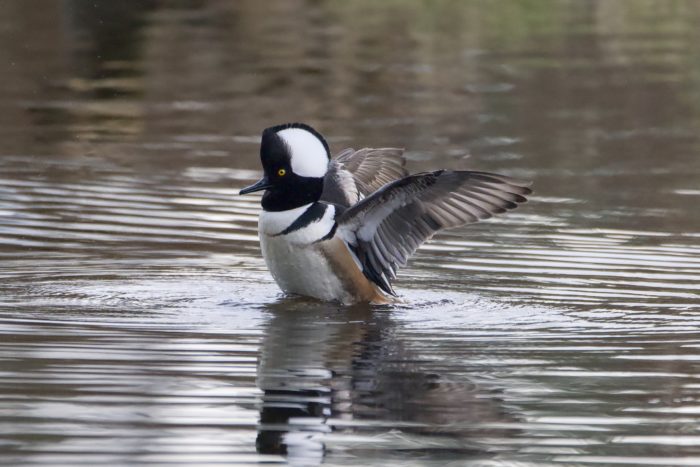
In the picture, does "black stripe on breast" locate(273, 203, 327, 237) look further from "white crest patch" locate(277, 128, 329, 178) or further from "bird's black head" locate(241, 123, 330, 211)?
"white crest patch" locate(277, 128, 329, 178)

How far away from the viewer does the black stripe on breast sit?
28.1 ft

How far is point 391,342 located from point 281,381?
114cm

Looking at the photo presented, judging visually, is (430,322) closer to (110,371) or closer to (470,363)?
(470,363)

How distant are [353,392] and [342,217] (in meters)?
2.28

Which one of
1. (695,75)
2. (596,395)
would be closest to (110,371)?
(596,395)

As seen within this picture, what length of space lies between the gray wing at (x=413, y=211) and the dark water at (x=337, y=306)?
31 centimetres

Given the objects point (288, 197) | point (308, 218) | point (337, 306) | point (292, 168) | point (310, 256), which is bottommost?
point (337, 306)

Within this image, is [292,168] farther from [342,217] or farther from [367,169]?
[367,169]

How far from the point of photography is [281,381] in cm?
666

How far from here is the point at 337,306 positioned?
8.78m

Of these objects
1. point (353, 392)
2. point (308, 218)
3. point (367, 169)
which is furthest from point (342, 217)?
point (353, 392)

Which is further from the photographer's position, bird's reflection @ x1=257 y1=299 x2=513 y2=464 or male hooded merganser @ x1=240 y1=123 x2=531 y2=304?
male hooded merganser @ x1=240 y1=123 x2=531 y2=304

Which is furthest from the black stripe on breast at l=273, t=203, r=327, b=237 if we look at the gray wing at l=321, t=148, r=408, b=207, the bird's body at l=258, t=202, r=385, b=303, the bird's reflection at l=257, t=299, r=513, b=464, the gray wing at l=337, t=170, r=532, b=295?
the gray wing at l=321, t=148, r=408, b=207

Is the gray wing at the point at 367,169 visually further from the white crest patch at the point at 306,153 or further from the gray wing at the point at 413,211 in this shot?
the white crest patch at the point at 306,153
